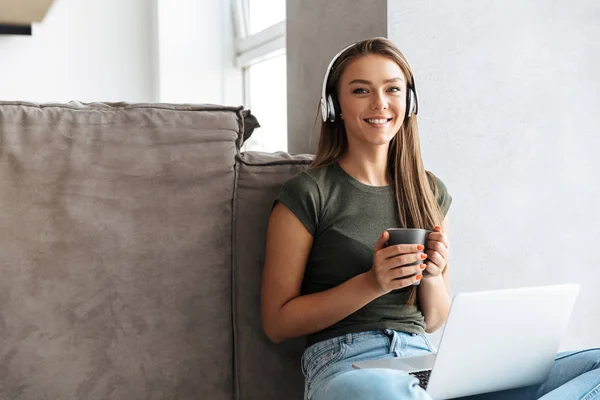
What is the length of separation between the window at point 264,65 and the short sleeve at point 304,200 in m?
1.75

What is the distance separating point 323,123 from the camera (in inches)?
63.2

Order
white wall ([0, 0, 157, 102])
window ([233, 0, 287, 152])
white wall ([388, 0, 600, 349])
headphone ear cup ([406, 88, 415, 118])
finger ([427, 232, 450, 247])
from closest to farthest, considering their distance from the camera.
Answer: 1. finger ([427, 232, 450, 247])
2. headphone ear cup ([406, 88, 415, 118])
3. white wall ([388, 0, 600, 349])
4. window ([233, 0, 287, 152])
5. white wall ([0, 0, 157, 102])

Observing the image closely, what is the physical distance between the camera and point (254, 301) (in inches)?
63.1

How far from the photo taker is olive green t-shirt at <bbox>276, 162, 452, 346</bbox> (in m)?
1.48

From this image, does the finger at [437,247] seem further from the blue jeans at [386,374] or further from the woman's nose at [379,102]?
the woman's nose at [379,102]

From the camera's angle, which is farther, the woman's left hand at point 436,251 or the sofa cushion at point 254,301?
the sofa cushion at point 254,301

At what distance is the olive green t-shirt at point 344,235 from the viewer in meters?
1.48

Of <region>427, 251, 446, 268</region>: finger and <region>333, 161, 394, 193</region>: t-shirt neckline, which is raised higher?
<region>333, 161, 394, 193</region>: t-shirt neckline

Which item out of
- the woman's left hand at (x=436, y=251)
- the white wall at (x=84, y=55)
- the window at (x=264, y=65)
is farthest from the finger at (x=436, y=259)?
the white wall at (x=84, y=55)

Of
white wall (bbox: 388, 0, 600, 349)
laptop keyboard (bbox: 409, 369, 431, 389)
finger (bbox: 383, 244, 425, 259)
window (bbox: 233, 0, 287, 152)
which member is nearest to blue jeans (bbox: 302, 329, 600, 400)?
laptop keyboard (bbox: 409, 369, 431, 389)

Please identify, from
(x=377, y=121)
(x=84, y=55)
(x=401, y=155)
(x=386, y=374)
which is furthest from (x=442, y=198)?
(x=84, y=55)

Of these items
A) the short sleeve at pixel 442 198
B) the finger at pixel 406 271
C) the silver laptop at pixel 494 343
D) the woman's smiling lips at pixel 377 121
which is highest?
the woman's smiling lips at pixel 377 121

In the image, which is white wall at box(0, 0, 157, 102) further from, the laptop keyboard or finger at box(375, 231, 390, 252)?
the laptop keyboard

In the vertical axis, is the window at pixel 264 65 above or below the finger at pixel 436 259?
above
